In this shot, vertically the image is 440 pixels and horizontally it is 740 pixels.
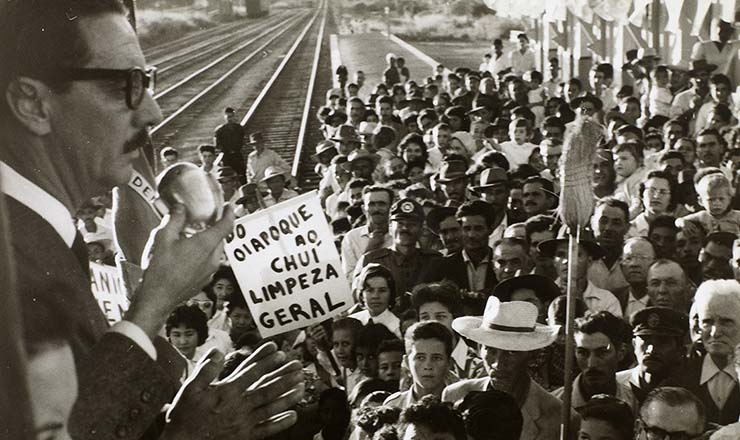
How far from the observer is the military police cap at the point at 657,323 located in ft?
19.8

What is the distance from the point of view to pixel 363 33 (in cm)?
2327

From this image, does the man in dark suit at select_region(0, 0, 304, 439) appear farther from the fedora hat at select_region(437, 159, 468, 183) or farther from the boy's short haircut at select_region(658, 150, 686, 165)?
the boy's short haircut at select_region(658, 150, 686, 165)

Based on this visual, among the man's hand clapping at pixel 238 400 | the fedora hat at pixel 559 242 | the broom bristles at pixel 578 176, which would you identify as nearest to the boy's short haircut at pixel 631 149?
the fedora hat at pixel 559 242

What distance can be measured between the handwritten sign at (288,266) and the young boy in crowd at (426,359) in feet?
2.57

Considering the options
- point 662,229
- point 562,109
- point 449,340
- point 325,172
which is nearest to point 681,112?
point 562,109

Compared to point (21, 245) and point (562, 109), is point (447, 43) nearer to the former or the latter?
point (562, 109)

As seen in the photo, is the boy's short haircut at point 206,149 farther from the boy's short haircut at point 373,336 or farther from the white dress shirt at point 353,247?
the boy's short haircut at point 373,336

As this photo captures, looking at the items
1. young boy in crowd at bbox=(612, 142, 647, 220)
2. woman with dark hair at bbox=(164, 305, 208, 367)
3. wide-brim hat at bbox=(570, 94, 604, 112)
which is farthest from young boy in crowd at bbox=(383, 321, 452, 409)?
wide-brim hat at bbox=(570, 94, 604, 112)

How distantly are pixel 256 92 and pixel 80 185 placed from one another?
787 inches

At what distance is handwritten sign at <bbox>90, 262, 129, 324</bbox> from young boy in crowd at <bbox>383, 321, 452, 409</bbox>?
2.81 m

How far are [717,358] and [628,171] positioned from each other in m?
5.45

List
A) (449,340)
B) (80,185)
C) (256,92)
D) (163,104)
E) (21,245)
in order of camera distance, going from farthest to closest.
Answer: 1. (256,92)
2. (163,104)
3. (449,340)
4. (80,185)
5. (21,245)

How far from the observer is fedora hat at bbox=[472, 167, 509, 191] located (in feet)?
33.4

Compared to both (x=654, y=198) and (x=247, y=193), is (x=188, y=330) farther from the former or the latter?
(x=247, y=193)
